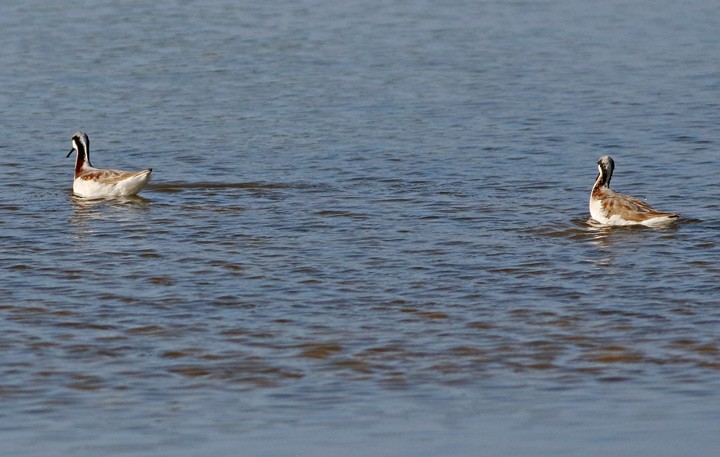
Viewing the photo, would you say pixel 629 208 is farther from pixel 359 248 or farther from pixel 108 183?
pixel 108 183

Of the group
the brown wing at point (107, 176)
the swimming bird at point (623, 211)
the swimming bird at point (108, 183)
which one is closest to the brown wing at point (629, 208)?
the swimming bird at point (623, 211)

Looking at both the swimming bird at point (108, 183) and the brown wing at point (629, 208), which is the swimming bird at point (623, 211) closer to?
the brown wing at point (629, 208)

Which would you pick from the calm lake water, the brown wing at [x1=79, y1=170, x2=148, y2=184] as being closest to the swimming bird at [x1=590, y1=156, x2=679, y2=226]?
the calm lake water

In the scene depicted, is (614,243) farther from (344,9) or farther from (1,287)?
(344,9)

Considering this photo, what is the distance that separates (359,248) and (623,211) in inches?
142

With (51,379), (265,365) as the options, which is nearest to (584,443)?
(265,365)

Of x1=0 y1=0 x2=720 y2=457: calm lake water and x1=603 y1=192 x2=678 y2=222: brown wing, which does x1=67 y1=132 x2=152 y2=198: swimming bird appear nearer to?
x1=0 y1=0 x2=720 y2=457: calm lake water

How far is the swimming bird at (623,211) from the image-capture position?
17.7 meters

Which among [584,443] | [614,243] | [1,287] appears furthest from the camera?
[614,243]

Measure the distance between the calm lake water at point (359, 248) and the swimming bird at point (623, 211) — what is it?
0.57 feet

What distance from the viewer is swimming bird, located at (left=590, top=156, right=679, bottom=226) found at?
17719 mm

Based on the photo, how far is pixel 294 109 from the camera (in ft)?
87.1

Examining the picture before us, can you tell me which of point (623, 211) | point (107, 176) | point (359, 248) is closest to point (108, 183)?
point (107, 176)

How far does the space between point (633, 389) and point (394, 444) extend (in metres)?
2.39
